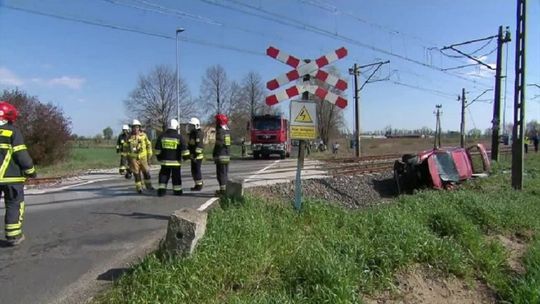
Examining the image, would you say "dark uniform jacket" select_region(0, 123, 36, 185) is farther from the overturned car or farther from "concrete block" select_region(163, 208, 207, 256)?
the overturned car

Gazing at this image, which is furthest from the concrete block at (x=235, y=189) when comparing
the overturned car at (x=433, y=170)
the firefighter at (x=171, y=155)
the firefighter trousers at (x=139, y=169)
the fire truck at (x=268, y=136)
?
the fire truck at (x=268, y=136)

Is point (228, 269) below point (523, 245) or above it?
above

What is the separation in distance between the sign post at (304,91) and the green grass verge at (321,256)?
119cm

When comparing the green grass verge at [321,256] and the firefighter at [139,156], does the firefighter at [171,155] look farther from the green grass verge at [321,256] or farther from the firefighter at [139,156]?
the green grass verge at [321,256]

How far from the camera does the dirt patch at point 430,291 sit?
495 centimetres

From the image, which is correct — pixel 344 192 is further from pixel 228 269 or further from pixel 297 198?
pixel 228 269

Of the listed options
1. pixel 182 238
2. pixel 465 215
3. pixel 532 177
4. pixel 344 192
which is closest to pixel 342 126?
pixel 532 177

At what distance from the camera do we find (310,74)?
7316 millimetres

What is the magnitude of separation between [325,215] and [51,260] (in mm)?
3882

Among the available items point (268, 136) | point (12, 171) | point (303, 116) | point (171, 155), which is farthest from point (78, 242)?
point (268, 136)

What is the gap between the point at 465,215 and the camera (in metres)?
8.50

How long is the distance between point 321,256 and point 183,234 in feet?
4.79

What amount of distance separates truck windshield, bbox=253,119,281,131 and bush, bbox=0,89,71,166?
12973 mm

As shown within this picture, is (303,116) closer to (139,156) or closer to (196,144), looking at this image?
(196,144)
